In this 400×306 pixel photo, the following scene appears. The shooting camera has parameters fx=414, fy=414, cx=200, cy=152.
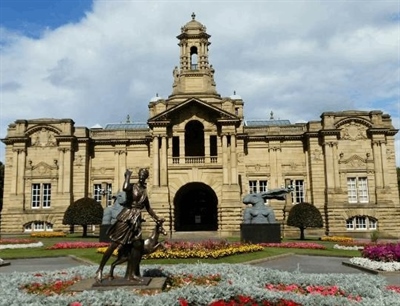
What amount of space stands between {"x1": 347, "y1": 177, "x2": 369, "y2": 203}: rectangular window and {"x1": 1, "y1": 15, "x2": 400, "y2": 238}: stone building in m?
0.10

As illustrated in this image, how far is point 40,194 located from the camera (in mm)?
44500

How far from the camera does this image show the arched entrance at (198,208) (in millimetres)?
46344

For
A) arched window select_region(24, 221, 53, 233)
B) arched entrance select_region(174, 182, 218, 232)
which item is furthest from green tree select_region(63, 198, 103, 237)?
arched entrance select_region(174, 182, 218, 232)

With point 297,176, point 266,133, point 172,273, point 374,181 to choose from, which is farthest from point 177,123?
point 172,273

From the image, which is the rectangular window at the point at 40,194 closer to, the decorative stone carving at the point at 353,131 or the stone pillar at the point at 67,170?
the stone pillar at the point at 67,170

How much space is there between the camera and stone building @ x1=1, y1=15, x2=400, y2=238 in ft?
137

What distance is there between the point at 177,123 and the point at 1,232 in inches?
844

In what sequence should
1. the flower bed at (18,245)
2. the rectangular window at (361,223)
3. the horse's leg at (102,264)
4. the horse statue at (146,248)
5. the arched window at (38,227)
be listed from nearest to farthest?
1. the horse's leg at (102,264)
2. the horse statue at (146,248)
3. the flower bed at (18,245)
4. the rectangular window at (361,223)
5. the arched window at (38,227)

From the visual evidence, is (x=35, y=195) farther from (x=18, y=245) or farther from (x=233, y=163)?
(x=233, y=163)

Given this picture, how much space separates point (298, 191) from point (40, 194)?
27.9 metres

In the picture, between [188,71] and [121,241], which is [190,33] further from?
[121,241]

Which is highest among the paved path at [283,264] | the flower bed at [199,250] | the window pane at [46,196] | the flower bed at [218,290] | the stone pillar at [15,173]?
the stone pillar at [15,173]

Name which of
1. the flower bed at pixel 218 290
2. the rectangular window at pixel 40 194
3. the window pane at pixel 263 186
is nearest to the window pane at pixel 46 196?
the rectangular window at pixel 40 194

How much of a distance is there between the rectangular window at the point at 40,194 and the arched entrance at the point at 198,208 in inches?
563
